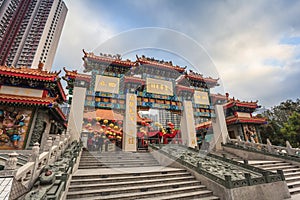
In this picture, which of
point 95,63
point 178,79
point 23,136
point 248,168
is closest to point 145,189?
point 248,168

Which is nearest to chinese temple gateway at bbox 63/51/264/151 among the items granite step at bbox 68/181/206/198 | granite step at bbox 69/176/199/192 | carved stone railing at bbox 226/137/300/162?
carved stone railing at bbox 226/137/300/162

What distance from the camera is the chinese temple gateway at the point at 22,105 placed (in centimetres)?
802

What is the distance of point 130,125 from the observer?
35.9ft

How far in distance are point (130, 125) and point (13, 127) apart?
689 centimetres

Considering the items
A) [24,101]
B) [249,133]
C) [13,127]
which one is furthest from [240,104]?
[13,127]

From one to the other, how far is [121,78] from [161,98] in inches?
158

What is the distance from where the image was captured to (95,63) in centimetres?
1233

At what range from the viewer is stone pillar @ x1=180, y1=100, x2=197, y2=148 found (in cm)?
1220

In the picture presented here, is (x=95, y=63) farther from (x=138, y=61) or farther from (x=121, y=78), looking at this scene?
(x=138, y=61)

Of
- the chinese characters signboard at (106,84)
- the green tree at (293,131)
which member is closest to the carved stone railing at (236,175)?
the chinese characters signboard at (106,84)

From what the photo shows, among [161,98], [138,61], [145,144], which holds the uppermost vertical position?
[138,61]

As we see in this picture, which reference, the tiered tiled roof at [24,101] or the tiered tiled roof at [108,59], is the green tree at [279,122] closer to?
the tiered tiled roof at [108,59]

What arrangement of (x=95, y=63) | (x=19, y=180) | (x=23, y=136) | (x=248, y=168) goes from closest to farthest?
1. (x=19, y=180)
2. (x=248, y=168)
3. (x=23, y=136)
4. (x=95, y=63)

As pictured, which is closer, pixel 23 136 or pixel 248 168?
pixel 248 168
